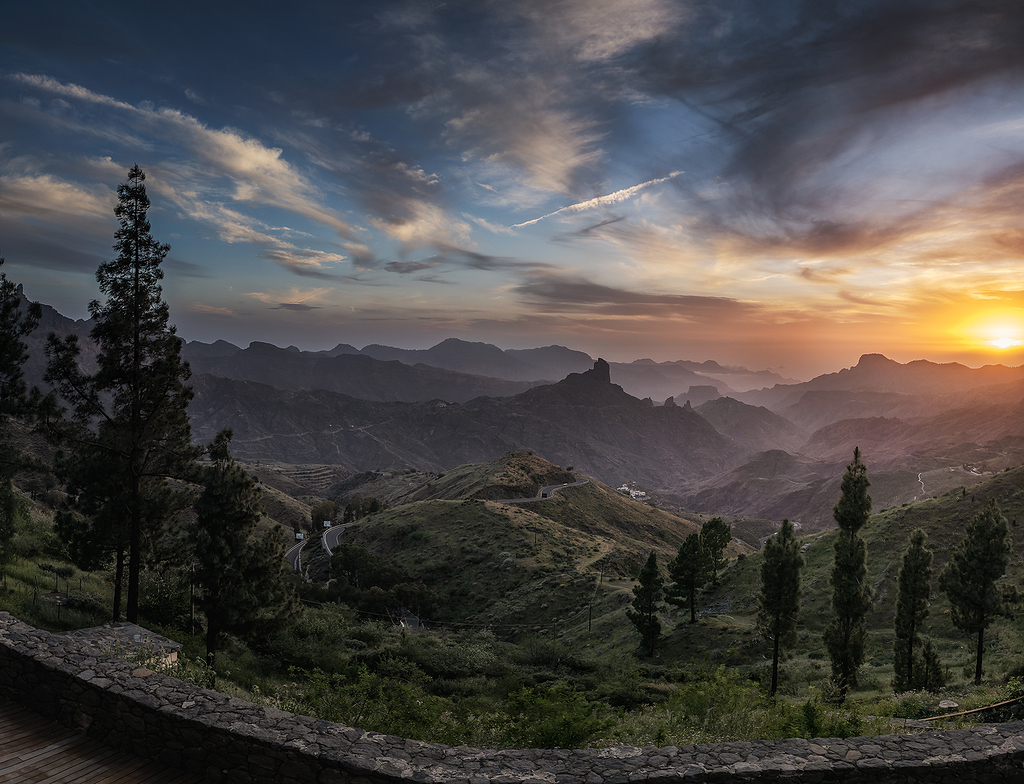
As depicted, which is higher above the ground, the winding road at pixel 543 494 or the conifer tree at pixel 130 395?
the conifer tree at pixel 130 395

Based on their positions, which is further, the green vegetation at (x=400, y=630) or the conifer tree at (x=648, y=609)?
the conifer tree at (x=648, y=609)

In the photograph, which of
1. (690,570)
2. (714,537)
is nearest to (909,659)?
(690,570)

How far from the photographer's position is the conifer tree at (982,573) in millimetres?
24750

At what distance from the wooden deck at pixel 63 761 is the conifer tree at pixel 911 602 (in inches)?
1230

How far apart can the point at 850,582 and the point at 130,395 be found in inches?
1293

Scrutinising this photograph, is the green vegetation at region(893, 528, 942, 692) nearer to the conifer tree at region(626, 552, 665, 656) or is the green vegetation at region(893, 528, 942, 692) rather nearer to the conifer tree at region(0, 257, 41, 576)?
the conifer tree at region(626, 552, 665, 656)

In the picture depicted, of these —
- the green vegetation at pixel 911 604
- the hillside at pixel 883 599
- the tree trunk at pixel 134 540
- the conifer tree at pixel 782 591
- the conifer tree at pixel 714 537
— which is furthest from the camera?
the conifer tree at pixel 714 537

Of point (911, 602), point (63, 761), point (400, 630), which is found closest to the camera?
point (63, 761)

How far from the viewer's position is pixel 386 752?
25.2 ft

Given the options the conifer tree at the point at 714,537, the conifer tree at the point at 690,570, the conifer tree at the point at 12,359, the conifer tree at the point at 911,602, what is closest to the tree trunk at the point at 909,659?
the conifer tree at the point at 911,602

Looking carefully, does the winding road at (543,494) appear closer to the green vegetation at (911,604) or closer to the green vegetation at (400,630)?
the green vegetation at (400,630)

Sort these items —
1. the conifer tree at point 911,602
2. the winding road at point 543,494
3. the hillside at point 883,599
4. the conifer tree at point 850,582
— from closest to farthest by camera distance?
the conifer tree at point 850,582
the conifer tree at point 911,602
the hillside at point 883,599
the winding road at point 543,494

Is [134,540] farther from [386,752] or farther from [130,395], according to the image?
[386,752]

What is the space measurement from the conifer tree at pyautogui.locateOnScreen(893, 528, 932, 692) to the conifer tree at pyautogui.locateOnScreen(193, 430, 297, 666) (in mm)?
30389
